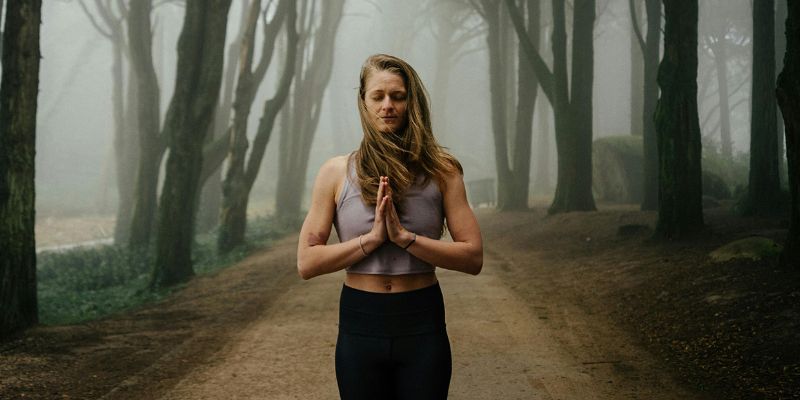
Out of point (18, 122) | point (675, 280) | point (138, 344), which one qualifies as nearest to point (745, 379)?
point (675, 280)

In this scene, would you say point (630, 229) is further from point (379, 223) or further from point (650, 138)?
point (379, 223)

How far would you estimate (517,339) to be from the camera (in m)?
7.79

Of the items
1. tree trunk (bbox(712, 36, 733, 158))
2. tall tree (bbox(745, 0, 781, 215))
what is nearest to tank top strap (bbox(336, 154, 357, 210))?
tall tree (bbox(745, 0, 781, 215))

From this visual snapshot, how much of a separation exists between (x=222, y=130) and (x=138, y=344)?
18.2 meters

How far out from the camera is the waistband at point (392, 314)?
2631mm

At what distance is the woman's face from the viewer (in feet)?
8.89

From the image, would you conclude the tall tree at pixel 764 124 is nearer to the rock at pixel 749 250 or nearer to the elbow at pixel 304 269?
the rock at pixel 749 250

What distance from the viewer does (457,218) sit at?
8.92ft

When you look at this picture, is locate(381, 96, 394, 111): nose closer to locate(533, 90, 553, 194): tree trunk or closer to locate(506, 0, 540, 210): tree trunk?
locate(506, 0, 540, 210): tree trunk

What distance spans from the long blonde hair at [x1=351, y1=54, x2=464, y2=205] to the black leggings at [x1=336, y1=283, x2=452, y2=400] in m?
0.37

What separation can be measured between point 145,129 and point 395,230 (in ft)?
62.2

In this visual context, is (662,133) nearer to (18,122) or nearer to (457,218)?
(18,122)

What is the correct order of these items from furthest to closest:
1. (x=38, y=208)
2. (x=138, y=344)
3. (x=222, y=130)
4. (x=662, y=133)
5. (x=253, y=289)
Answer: (x=38, y=208), (x=222, y=130), (x=662, y=133), (x=253, y=289), (x=138, y=344)

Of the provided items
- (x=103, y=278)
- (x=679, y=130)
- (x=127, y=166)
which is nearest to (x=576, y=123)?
(x=679, y=130)
